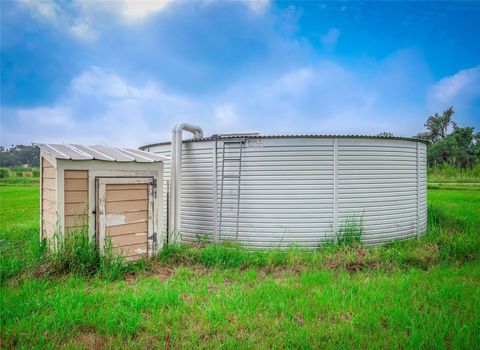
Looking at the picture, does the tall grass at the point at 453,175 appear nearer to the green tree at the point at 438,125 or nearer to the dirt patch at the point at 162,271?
the green tree at the point at 438,125

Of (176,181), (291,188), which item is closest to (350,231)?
(291,188)

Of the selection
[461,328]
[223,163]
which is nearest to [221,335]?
[461,328]

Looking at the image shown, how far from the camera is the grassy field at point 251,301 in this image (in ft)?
12.3

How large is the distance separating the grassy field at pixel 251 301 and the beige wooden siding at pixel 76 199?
0.76 metres

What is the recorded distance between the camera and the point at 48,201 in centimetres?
640

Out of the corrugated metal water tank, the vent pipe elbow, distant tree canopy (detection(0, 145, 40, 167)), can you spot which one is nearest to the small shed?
the vent pipe elbow

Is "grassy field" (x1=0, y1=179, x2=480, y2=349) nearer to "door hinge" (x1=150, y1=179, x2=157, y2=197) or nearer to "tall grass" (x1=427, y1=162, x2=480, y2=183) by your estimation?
"door hinge" (x1=150, y1=179, x2=157, y2=197)

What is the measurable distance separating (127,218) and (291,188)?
3490 mm

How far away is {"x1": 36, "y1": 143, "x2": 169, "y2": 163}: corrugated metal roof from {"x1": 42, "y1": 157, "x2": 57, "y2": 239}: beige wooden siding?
343 millimetres

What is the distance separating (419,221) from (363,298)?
526 centimetres

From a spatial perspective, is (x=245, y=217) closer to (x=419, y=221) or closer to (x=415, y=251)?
(x=415, y=251)

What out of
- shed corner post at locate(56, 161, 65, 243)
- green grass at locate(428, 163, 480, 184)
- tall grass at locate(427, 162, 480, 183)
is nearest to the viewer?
shed corner post at locate(56, 161, 65, 243)

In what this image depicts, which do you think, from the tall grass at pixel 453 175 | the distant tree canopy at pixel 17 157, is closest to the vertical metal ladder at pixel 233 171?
the tall grass at pixel 453 175

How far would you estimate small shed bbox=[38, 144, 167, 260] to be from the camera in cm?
584
